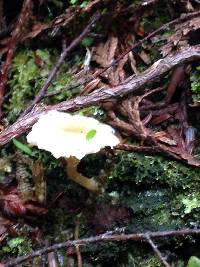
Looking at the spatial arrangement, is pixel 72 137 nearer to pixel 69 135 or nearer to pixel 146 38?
pixel 69 135

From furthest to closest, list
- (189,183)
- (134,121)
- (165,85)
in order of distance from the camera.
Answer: (165,85)
(134,121)
(189,183)

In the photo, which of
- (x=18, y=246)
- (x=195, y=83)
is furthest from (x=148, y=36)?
(x=18, y=246)

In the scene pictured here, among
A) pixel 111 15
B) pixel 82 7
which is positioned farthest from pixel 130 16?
pixel 82 7

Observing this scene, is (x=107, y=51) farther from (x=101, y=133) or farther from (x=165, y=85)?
(x=101, y=133)

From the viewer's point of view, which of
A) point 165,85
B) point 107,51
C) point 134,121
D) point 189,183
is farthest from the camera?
point 107,51

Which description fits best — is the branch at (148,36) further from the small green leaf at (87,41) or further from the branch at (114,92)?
the small green leaf at (87,41)

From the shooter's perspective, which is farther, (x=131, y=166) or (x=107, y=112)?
(x=107, y=112)

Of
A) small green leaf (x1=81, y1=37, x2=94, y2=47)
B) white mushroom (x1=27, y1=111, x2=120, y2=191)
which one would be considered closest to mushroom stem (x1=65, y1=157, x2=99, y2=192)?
white mushroom (x1=27, y1=111, x2=120, y2=191)
